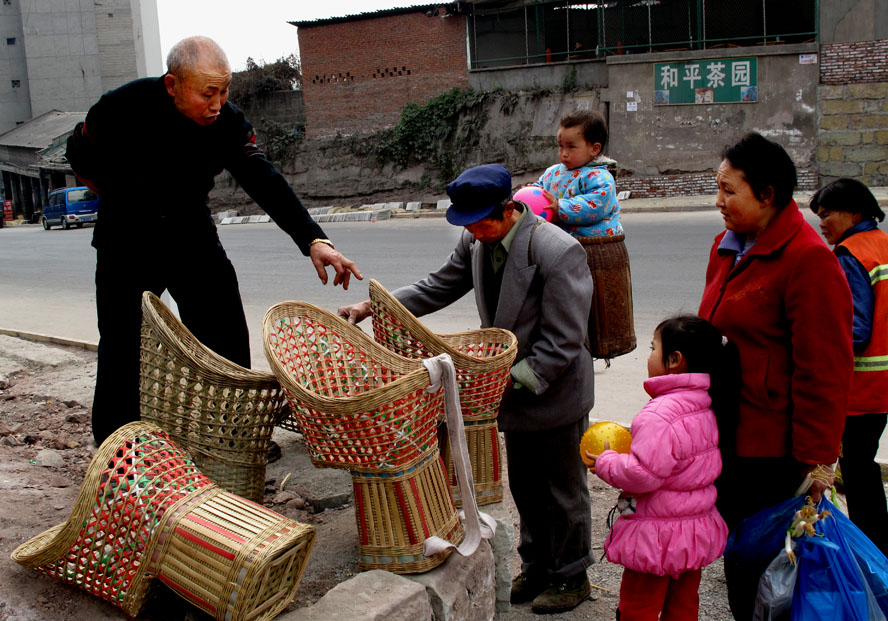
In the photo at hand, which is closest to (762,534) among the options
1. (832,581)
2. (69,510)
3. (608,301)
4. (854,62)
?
(832,581)

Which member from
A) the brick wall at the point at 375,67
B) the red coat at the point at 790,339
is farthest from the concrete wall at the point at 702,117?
the red coat at the point at 790,339

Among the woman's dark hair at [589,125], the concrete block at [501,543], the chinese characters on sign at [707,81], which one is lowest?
the concrete block at [501,543]

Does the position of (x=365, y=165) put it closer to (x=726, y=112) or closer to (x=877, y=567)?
(x=726, y=112)

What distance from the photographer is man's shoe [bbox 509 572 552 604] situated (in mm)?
3111

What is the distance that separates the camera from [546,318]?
277 cm

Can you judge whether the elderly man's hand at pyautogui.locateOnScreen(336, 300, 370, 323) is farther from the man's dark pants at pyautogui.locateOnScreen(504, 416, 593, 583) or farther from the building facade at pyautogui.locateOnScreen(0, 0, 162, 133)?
the building facade at pyautogui.locateOnScreen(0, 0, 162, 133)

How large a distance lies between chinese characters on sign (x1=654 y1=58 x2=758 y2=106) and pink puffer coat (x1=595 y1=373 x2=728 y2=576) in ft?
69.8

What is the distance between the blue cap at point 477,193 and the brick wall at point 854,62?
2152 centimetres

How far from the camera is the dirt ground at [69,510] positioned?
2322 mm

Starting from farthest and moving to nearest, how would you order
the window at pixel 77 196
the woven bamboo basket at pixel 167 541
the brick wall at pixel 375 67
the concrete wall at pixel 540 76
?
1. the window at pixel 77 196
2. the brick wall at pixel 375 67
3. the concrete wall at pixel 540 76
4. the woven bamboo basket at pixel 167 541

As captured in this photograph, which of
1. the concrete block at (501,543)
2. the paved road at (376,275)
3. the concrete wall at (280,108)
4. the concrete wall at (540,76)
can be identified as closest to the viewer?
the concrete block at (501,543)

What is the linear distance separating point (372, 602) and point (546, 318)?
1095 millimetres

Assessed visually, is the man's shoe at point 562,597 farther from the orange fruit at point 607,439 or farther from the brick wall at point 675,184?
the brick wall at point 675,184

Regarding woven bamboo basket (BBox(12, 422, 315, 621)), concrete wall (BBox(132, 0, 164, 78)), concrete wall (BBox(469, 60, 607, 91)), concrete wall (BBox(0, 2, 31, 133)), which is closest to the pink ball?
woven bamboo basket (BBox(12, 422, 315, 621))
